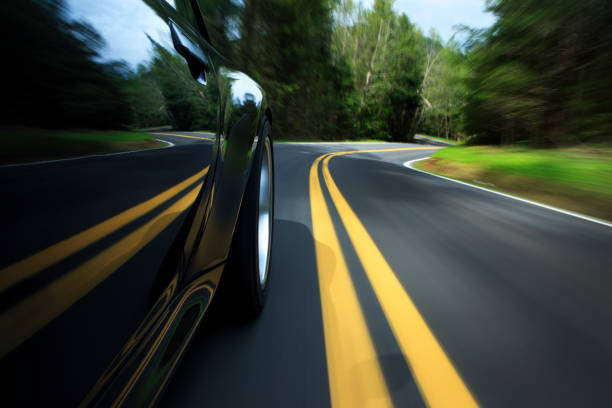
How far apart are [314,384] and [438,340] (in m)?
0.62

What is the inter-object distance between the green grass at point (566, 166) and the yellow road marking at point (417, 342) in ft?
17.1

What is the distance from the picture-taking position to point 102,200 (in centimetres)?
62

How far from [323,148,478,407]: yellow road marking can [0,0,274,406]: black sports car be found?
0.86 meters

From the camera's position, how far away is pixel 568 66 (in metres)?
9.07

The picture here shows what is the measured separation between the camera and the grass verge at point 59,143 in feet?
1.56

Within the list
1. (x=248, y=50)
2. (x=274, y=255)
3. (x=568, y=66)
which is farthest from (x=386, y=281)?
(x=248, y=50)

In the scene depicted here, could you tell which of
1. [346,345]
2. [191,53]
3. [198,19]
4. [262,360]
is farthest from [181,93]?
[346,345]

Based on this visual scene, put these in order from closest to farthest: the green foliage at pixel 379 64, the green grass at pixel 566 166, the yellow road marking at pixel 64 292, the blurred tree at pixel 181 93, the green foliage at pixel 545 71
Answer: the yellow road marking at pixel 64 292
the blurred tree at pixel 181 93
the green grass at pixel 566 166
the green foliage at pixel 545 71
the green foliage at pixel 379 64

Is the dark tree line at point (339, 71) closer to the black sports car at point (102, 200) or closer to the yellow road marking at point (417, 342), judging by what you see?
the black sports car at point (102, 200)

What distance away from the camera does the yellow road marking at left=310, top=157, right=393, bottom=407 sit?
1079mm

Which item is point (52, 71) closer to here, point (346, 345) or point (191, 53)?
point (191, 53)

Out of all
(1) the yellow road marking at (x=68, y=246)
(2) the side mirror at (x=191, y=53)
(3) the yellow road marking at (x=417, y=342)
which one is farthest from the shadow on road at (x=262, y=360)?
(2) the side mirror at (x=191, y=53)

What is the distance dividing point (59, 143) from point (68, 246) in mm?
199

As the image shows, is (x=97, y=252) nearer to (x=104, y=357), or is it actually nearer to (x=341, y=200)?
(x=104, y=357)
